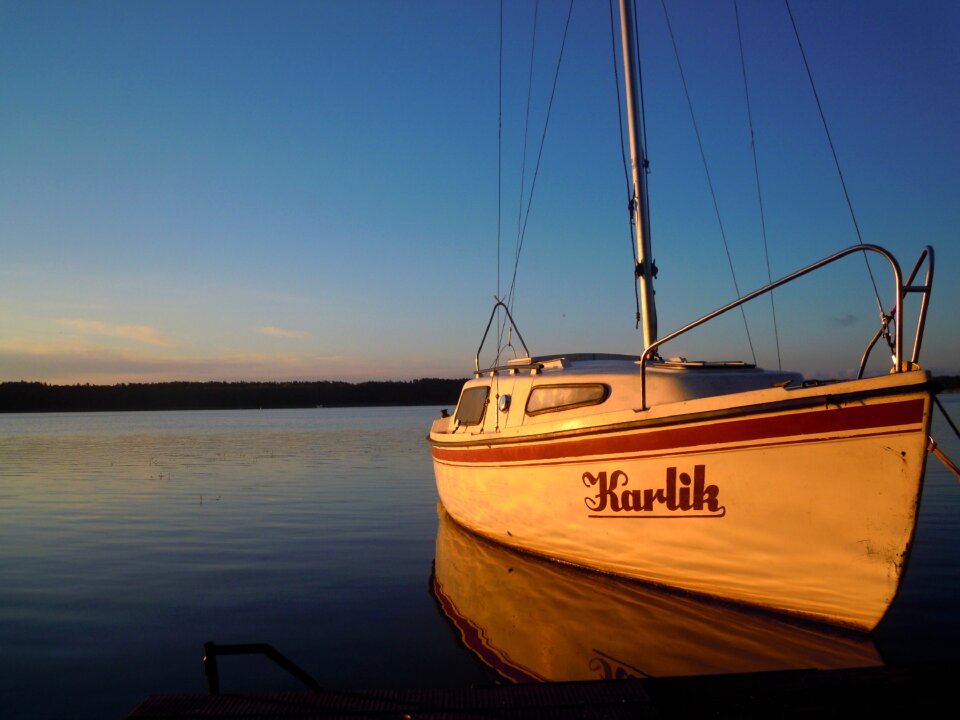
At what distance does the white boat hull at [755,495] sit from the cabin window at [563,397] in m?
0.67

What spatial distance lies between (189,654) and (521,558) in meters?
4.55

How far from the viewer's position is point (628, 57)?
35.3ft

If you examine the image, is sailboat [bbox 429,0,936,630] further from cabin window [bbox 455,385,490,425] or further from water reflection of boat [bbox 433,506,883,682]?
cabin window [bbox 455,385,490,425]

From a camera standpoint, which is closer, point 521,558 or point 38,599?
point 38,599

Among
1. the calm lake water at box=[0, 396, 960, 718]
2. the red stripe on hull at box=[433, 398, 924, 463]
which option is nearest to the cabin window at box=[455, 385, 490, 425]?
the calm lake water at box=[0, 396, 960, 718]

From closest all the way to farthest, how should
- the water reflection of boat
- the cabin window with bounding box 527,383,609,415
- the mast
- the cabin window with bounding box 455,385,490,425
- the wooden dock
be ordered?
1. the wooden dock
2. the water reflection of boat
3. the cabin window with bounding box 527,383,609,415
4. the mast
5. the cabin window with bounding box 455,385,490,425

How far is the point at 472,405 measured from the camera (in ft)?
38.5

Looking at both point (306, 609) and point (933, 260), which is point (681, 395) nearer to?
point (933, 260)

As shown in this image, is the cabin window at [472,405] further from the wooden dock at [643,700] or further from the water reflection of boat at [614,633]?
the wooden dock at [643,700]

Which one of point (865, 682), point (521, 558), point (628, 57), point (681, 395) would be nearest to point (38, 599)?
point (521, 558)

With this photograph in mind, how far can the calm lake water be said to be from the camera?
5906mm

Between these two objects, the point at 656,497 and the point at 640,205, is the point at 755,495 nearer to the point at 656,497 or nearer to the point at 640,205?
the point at 656,497

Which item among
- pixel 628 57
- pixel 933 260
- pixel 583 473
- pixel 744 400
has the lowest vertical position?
pixel 583 473

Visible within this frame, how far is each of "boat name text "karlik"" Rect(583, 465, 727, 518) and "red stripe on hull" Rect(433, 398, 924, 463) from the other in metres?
0.27
